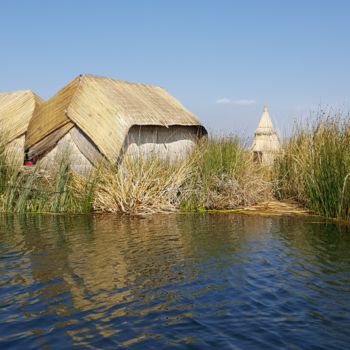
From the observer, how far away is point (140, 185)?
13.3 m

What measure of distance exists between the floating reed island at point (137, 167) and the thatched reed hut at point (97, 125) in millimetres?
29

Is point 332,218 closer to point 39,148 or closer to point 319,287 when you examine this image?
point 319,287

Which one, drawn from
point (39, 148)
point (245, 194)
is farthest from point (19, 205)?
point (245, 194)

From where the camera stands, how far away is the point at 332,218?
38.6 feet

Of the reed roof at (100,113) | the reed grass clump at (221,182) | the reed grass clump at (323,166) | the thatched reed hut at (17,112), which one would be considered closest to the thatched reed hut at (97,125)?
the reed roof at (100,113)

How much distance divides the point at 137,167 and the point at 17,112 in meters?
6.29

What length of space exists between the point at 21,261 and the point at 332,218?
21.8 feet

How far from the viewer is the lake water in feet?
17.9

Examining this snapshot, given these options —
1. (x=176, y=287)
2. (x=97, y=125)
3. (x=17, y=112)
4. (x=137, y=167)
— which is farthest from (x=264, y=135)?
(x=176, y=287)

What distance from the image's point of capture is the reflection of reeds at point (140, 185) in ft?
43.6

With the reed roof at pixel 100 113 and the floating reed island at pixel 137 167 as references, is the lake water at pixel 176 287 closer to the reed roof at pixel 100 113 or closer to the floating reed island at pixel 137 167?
the floating reed island at pixel 137 167

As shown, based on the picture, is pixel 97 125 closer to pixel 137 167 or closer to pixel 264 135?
pixel 137 167

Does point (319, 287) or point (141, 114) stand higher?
point (141, 114)

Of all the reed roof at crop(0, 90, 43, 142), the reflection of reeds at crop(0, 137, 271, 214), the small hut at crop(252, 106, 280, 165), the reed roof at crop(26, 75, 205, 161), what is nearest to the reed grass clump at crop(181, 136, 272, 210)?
the reflection of reeds at crop(0, 137, 271, 214)
